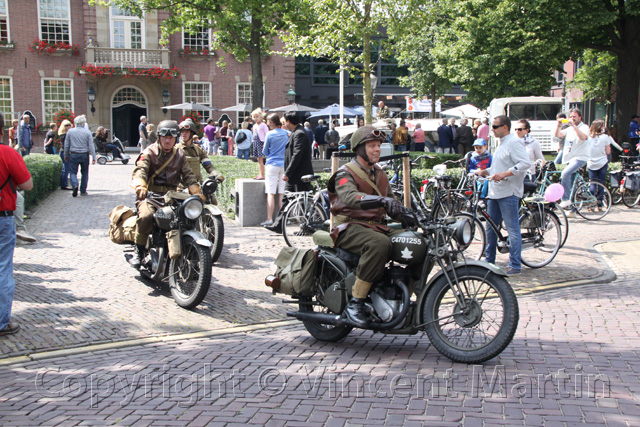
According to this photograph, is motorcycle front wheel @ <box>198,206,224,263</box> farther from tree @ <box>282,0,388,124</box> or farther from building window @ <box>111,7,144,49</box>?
building window @ <box>111,7,144,49</box>

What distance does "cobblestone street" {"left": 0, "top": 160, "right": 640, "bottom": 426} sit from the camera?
3.85m

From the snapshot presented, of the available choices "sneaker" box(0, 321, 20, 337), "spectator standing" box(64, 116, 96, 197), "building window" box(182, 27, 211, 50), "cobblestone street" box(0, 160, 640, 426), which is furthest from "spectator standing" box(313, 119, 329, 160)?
"sneaker" box(0, 321, 20, 337)

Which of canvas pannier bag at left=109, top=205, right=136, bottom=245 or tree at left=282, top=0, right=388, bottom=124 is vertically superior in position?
tree at left=282, top=0, right=388, bottom=124

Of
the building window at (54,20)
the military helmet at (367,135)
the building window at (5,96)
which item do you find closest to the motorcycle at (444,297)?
the military helmet at (367,135)

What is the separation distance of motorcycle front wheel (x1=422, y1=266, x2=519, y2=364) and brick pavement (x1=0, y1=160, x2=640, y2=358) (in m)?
2.05

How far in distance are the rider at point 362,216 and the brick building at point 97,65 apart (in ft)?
105

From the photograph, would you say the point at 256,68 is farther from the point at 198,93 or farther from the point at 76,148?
the point at 198,93

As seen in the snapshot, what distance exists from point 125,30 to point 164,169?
3130 centimetres

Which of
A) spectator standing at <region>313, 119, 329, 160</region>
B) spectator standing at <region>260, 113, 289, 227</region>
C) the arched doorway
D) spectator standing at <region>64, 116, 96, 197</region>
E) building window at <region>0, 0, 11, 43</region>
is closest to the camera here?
spectator standing at <region>260, 113, 289, 227</region>

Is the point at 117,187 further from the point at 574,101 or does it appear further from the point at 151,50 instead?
the point at 574,101

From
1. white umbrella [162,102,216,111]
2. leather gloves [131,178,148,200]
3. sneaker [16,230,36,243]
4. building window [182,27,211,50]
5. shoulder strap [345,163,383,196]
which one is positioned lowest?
sneaker [16,230,36,243]

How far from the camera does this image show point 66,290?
700 centimetres

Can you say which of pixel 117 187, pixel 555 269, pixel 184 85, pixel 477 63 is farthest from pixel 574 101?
pixel 555 269

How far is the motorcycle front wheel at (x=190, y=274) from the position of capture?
610cm
